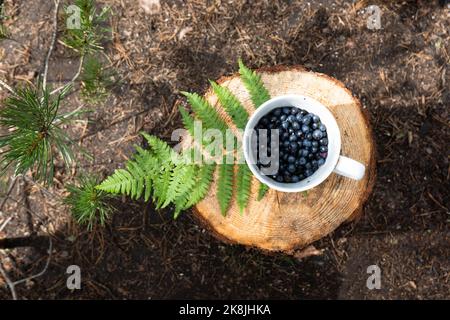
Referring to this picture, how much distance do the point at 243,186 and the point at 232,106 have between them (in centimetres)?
33

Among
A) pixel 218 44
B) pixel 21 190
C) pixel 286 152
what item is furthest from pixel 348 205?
pixel 21 190

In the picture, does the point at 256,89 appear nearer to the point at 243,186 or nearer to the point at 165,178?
the point at 243,186

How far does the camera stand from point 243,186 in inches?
76.9

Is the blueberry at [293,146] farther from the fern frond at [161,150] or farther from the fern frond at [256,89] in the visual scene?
the fern frond at [161,150]

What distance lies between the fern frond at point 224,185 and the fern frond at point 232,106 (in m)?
0.18

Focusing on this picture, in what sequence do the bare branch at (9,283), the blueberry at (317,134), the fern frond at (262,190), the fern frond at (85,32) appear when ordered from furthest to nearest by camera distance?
the bare branch at (9,283), the fern frond at (85,32), the fern frond at (262,190), the blueberry at (317,134)

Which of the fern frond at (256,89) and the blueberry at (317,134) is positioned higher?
the fern frond at (256,89)

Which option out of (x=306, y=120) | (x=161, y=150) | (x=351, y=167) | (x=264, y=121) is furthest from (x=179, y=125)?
(x=351, y=167)

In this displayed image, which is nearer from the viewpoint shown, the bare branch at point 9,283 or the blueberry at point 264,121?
the blueberry at point 264,121

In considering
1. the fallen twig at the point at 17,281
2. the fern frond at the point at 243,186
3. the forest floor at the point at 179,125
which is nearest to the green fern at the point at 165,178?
the fern frond at the point at 243,186

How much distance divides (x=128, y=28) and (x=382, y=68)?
4.75 feet

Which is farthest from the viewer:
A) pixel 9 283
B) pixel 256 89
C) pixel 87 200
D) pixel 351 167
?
pixel 9 283

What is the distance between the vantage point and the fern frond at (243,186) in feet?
6.39
